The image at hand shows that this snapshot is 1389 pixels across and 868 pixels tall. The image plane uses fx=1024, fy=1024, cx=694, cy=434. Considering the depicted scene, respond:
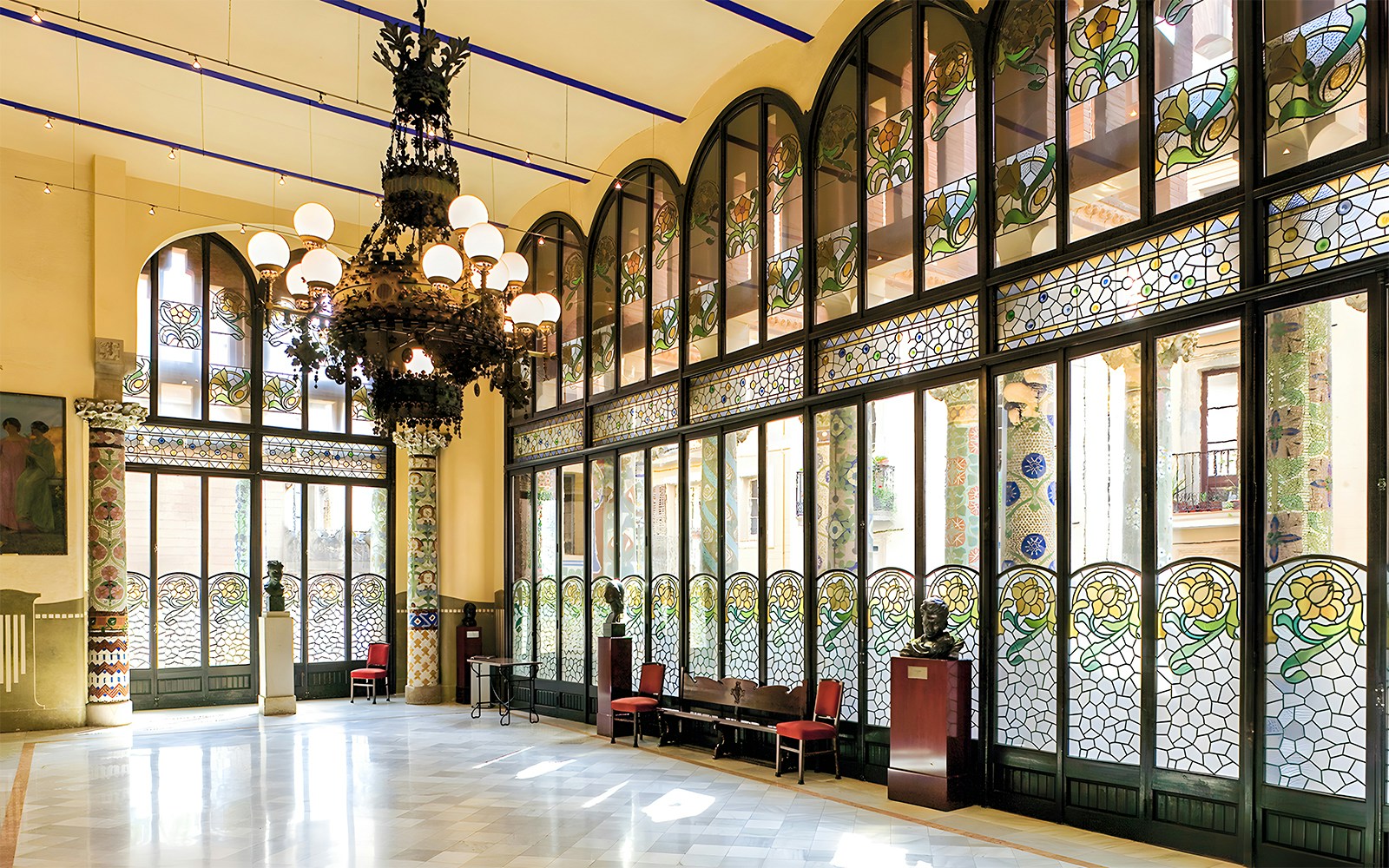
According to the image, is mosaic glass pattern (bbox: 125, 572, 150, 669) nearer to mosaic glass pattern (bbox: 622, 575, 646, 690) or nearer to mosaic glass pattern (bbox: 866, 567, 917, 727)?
mosaic glass pattern (bbox: 622, 575, 646, 690)

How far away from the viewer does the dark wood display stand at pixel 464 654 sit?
1438cm

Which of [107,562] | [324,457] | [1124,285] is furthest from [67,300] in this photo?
[1124,285]

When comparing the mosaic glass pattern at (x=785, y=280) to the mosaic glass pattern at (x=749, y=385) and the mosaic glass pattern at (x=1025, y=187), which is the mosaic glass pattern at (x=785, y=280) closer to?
the mosaic glass pattern at (x=749, y=385)

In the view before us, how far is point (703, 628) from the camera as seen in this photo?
34.7 feet

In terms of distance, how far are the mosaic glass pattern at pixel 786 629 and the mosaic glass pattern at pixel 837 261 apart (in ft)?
8.60

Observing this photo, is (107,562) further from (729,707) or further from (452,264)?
(452,264)

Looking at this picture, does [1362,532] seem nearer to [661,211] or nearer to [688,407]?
[688,407]

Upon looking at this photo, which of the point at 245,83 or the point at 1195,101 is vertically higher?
the point at 245,83

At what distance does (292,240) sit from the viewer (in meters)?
14.3

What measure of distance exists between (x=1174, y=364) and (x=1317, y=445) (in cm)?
103

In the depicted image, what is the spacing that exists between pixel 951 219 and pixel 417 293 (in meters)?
4.19

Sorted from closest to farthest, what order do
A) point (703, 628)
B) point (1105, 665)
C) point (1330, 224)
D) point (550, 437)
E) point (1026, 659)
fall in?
point (1330, 224), point (1105, 665), point (1026, 659), point (703, 628), point (550, 437)

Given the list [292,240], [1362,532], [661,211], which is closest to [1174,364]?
[1362,532]

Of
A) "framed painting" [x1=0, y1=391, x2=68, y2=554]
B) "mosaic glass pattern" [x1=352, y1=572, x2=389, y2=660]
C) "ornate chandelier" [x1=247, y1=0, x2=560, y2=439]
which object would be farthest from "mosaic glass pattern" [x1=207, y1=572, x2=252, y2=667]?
"ornate chandelier" [x1=247, y1=0, x2=560, y2=439]
